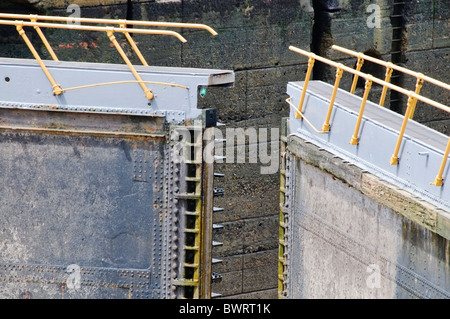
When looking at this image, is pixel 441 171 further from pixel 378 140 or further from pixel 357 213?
pixel 357 213

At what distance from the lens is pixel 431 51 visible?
55.8ft

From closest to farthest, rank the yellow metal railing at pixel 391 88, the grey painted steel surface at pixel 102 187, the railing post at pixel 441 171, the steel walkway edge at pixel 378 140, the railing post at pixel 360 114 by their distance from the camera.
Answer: the railing post at pixel 441 171, the yellow metal railing at pixel 391 88, the steel walkway edge at pixel 378 140, the railing post at pixel 360 114, the grey painted steel surface at pixel 102 187

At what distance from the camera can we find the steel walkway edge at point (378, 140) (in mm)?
8992

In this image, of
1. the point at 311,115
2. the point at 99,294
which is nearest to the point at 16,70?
the point at 99,294

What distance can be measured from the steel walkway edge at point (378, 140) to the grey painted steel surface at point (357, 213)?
1cm

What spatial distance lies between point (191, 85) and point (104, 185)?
4.75 ft

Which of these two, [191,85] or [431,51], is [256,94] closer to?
[431,51]

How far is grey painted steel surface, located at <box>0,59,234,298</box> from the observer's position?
10172 millimetres

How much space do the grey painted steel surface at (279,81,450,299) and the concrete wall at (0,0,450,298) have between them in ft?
11.4

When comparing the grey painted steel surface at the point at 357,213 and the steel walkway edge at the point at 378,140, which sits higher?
the steel walkway edge at the point at 378,140

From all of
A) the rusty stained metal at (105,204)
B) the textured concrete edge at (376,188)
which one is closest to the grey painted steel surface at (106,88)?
the rusty stained metal at (105,204)

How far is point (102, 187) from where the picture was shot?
33.9 feet

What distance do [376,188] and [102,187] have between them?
9.66 ft

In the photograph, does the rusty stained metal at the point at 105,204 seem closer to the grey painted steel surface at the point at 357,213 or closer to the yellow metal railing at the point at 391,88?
the grey painted steel surface at the point at 357,213
